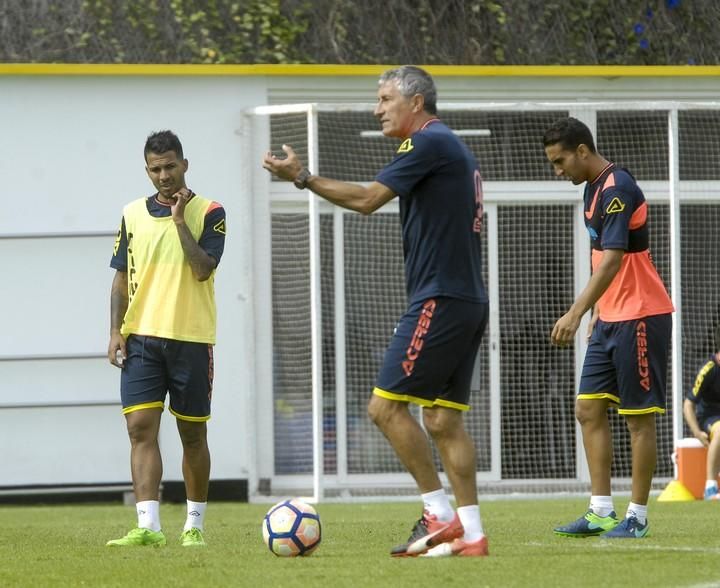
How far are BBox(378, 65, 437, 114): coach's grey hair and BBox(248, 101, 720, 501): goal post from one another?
278 inches

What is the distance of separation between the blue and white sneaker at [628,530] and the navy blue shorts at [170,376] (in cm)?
206

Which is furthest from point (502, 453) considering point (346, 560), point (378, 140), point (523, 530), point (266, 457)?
point (346, 560)

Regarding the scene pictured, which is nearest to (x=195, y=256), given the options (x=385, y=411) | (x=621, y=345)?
(x=385, y=411)

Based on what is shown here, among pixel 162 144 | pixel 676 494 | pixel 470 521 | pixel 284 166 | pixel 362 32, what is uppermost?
pixel 362 32

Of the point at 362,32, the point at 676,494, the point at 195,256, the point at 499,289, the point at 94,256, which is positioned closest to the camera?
the point at 195,256

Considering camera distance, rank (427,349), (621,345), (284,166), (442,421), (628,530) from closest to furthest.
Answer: (284,166) < (427,349) < (442,421) < (628,530) < (621,345)

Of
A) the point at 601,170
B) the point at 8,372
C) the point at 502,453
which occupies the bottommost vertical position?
the point at 502,453

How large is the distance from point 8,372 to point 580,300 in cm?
747

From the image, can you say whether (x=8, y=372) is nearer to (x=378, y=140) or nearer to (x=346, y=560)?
(x=378, y=140)

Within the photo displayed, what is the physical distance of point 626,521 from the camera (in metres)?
7.32

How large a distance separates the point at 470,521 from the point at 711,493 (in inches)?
248

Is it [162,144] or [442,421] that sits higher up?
[162,144]

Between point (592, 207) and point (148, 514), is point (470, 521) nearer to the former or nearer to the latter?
point (148, 514)

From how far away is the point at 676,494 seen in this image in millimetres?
12016
